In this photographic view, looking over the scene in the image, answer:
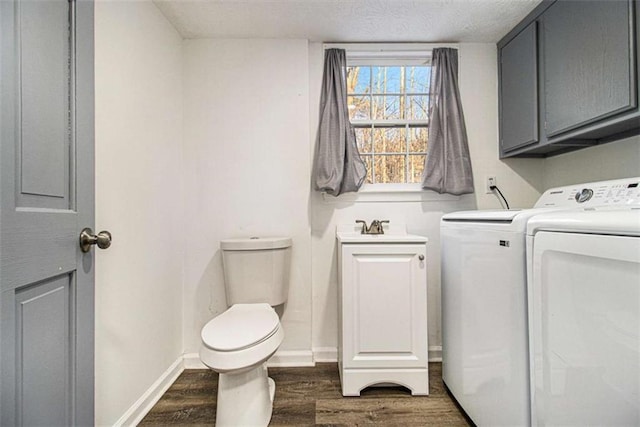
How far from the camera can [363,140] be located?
2.15m

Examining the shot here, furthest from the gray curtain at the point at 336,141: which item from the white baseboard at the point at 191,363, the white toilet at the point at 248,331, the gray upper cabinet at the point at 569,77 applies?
the white baseboard at the point at 191,363

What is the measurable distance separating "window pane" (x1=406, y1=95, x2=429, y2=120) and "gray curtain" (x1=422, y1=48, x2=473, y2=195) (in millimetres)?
121

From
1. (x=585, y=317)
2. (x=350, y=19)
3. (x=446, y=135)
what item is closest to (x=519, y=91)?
(x=446, y=135)

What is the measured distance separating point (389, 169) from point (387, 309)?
3.31 feet

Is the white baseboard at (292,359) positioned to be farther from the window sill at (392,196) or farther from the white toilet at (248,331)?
the window sill at (392,196)

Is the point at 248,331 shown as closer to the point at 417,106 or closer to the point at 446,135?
the point at 446,135

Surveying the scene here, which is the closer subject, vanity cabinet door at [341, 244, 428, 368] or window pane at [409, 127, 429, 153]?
vanity cabinet door at [341, 244, 428, 368]

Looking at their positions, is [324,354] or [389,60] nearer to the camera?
[324,354]

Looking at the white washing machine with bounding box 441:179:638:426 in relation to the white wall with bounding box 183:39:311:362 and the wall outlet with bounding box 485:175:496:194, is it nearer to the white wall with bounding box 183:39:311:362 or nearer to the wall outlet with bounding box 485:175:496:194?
the wall outlet with bounding box 485:175:496:194

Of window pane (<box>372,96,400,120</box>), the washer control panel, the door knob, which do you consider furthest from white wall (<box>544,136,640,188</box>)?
the door knob

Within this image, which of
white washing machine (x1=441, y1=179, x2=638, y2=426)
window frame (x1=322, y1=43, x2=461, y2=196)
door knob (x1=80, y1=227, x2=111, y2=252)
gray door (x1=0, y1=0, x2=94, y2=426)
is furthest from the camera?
window frame (x1=322, y1=43, x2=461, y2=196)

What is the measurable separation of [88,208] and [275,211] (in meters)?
1.18

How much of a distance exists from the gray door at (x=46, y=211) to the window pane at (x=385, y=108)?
169 centimetres

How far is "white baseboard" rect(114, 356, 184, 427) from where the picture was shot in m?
1.35
